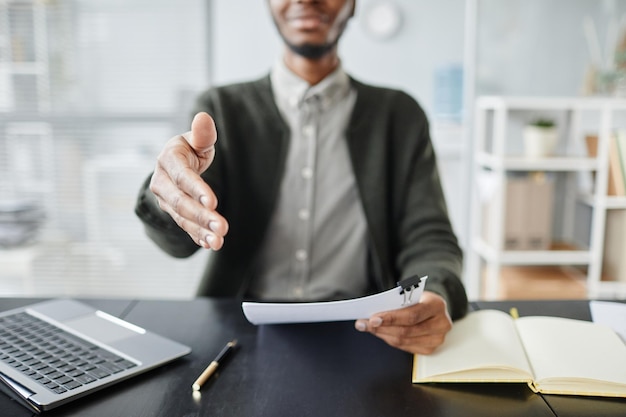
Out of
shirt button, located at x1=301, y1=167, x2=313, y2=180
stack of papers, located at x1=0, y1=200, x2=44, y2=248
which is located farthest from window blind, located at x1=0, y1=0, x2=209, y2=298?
shirt button, located at x1=301, y1=167, x2=313, y2=180

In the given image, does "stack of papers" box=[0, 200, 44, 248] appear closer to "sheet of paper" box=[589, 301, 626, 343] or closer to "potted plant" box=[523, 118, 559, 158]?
"potted plant" box=[523, 118, 559, 158]

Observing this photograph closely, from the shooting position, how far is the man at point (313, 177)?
1.34 metres

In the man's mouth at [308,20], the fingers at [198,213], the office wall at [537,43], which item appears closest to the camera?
the fingers at [198,213]

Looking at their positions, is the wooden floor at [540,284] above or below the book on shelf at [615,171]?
below

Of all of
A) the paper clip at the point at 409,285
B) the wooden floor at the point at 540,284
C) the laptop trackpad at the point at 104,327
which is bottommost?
the wooden floor at the point at 540,284

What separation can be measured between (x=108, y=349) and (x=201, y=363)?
133 millimetres

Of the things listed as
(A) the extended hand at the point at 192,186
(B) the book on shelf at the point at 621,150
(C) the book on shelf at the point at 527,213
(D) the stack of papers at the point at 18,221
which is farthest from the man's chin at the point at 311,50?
(D) the stack of papers at the point at 18,221

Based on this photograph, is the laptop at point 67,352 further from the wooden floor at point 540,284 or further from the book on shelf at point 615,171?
the book on shelf at point 615,171

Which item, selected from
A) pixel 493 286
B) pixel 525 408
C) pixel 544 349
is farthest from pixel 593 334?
pixel 493 286

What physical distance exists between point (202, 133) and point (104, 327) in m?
0.36

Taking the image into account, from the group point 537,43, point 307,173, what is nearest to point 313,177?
point 307,173

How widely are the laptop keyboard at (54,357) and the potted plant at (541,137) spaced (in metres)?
2.17

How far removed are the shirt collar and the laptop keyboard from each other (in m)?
0.77

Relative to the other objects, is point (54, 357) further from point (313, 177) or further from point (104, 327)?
point (313, 177)
